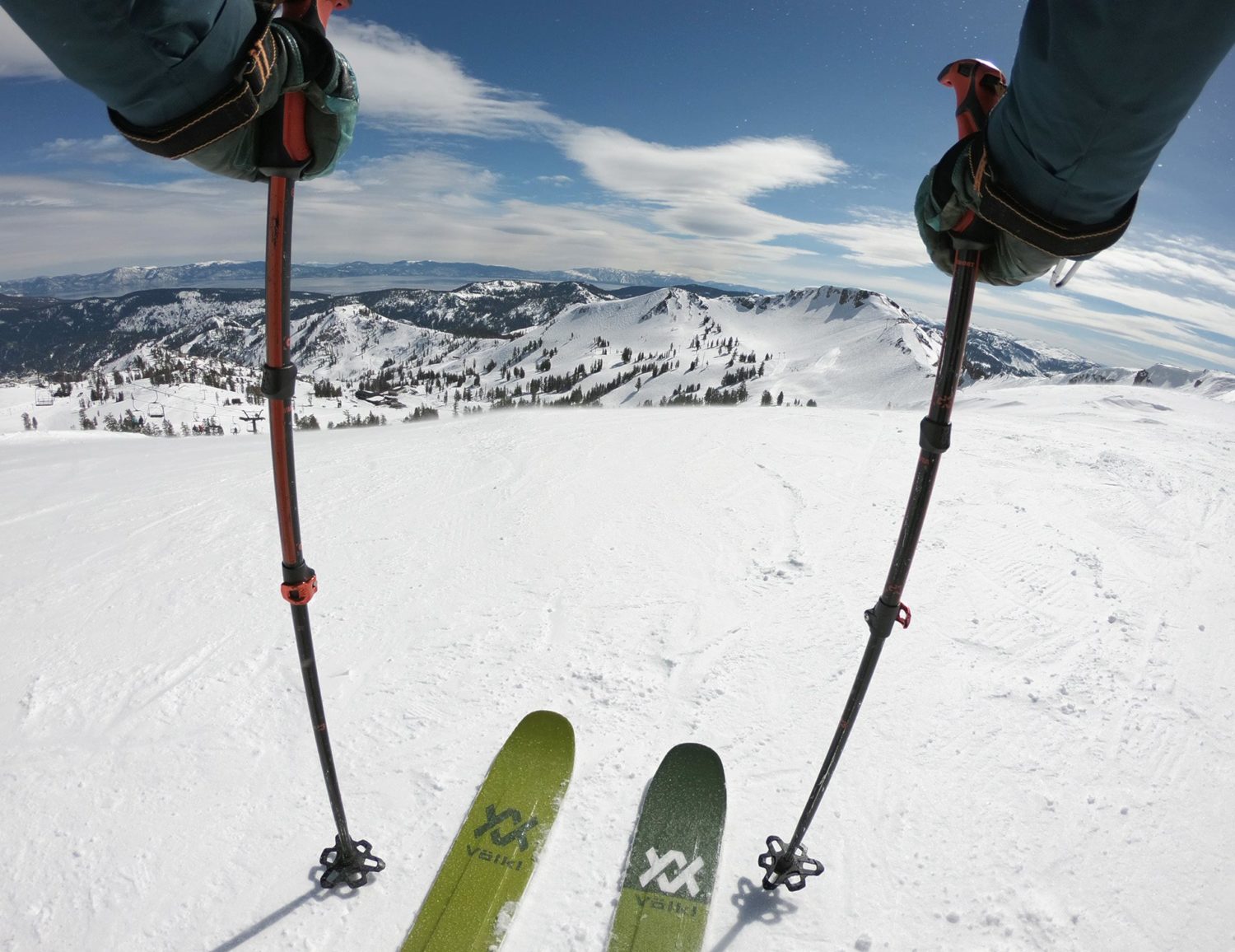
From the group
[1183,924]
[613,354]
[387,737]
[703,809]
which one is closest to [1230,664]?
[1183,924]

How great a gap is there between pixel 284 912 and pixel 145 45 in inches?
151

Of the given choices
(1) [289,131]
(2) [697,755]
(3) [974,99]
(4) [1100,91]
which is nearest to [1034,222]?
(4) [1100,91]

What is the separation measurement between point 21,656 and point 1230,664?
10.1 m

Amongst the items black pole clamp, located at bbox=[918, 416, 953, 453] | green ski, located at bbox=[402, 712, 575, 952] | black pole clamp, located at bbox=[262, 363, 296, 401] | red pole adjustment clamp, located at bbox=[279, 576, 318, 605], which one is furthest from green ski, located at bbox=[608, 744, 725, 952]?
black pole clamp, located at bbox=[262, 363, 296, 401]

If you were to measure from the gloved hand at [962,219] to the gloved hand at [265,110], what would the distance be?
179 centimetres

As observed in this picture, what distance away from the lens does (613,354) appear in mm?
170125

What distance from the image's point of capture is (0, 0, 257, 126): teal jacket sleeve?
107 centimetres

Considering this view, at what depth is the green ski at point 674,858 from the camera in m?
3.19

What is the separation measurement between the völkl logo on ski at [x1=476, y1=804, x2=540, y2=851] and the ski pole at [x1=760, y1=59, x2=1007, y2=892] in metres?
1.39

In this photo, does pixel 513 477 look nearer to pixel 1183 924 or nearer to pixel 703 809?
pixel 703 809

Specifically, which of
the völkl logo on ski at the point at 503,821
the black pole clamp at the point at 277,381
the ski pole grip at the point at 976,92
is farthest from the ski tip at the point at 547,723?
the ski pole grip at the point at 976,92

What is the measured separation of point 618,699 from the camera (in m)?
4.68

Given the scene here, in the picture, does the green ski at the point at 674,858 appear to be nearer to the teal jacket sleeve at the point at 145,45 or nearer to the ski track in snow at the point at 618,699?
the ski track in snow at the point at 618,699

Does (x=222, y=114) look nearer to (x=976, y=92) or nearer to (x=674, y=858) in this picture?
(x=976, y=92)
